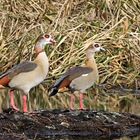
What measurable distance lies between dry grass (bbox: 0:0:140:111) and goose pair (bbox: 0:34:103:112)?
378 cm

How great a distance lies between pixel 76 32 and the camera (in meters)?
18.2

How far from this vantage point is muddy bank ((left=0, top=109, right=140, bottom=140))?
424 inches

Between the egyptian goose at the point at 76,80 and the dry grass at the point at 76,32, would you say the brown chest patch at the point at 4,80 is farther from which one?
the dry grass at the point at 76,32

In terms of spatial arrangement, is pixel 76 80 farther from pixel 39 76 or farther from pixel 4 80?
pixel 4 80

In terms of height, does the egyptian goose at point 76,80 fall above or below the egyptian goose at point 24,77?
below

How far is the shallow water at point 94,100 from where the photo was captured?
13.5 metres

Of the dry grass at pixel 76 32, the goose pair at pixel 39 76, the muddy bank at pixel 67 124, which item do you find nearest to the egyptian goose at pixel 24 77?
the goose pair at pixel 39 76

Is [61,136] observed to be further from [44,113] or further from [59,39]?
[59,39]

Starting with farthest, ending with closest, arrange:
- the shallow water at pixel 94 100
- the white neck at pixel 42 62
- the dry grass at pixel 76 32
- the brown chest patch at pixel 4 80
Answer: the dry grass at pixel 76 32
the shallow water at pixel 94 100
the white neck at pixel 42 62
the brown chest patch at pixel 4 80

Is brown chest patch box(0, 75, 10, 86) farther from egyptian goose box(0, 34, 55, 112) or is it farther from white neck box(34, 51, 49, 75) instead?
white neck box(34, 51, 49, 75)

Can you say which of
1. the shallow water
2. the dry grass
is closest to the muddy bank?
the shallow water

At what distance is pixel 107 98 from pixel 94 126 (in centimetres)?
382

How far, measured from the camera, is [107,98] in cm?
1511

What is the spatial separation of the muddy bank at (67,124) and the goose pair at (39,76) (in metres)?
0.46
